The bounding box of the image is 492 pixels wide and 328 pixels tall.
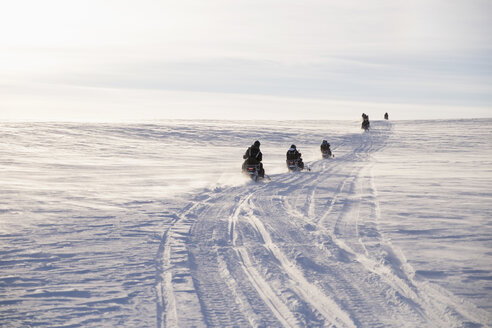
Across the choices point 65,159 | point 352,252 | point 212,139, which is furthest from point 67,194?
point 212,139

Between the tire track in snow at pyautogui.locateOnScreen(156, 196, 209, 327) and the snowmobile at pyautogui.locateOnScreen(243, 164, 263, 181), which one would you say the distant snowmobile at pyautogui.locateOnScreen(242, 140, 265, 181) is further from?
the tire track in snow at pyautogui.locateOnScreen(156, 196, 209, 327)

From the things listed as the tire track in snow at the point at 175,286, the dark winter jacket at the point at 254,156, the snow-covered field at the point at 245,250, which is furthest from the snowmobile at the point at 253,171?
the tire track in snow at the point at 175,286

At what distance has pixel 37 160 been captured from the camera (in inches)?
867

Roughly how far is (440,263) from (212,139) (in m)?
31.2

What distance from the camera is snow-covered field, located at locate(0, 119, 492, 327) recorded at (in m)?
4.70

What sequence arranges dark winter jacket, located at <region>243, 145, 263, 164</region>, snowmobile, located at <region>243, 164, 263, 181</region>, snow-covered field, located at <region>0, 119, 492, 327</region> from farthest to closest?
1. dark winter jacket, located at <region>243, 145, 263, 164</region>
2. snowmobile, located at <region>243, 164, 263, 181</region>
3. snow-covered field, located at <region>0, 119, 492, 327</region>

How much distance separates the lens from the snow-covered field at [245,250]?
4699 mm

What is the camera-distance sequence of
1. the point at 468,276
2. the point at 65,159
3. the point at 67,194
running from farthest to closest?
the point at 65,159, the point at 67,194, the point at 468,276

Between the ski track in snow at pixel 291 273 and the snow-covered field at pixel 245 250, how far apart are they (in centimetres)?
2

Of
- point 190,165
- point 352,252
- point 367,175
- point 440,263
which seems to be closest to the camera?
point 440,263

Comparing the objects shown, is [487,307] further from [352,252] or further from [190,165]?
[190,165]

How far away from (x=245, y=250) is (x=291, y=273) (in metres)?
1.16

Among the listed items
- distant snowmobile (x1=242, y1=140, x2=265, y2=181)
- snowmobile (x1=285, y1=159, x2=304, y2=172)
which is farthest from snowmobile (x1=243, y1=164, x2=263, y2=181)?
snowmobile (x1=285, y1=159, x2=304, y2=172)

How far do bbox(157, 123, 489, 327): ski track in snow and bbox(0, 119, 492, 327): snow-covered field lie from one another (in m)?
0.02
